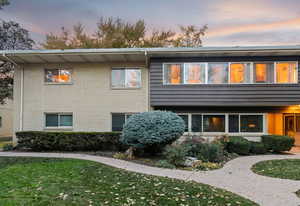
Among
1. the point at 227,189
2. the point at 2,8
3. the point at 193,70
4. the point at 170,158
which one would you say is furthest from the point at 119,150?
the point at 2,8

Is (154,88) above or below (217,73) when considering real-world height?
below

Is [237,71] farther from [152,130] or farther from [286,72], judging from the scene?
[152,130]

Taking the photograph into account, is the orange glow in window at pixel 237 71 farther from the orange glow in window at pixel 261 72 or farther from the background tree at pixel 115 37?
the background tree at pixel 115 37

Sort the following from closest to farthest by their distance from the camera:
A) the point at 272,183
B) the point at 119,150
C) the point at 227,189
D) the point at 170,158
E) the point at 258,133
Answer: the point at 227,189 < the point at 272,183 < the point at 170,158 < the point at 119,150 < the point at 258,133

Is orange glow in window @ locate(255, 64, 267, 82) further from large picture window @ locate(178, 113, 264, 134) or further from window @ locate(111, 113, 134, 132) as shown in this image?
window @ locate(111, 113, 134, 132)

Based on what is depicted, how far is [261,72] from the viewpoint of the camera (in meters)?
10.9

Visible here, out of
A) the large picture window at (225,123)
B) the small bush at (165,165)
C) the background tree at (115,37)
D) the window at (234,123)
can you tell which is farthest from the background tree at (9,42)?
the window at (234,123)

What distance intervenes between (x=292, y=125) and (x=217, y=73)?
6.44 metres

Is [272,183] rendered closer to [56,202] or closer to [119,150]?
[56,202]

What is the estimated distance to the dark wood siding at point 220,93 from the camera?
1058cm

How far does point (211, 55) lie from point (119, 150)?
22.5 ft

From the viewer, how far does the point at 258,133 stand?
38.2ft

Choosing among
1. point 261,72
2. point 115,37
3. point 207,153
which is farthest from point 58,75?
point 261,72

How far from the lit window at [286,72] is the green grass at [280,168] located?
4251 millimetres
